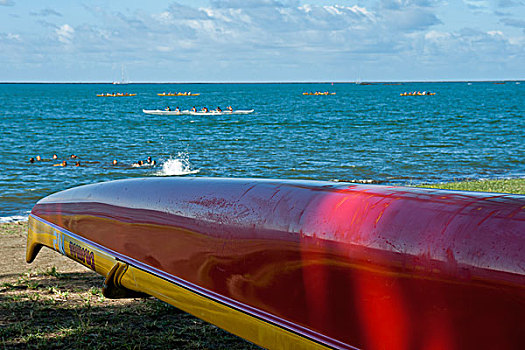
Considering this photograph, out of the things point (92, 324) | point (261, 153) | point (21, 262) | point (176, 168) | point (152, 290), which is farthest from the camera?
point (261, 153)

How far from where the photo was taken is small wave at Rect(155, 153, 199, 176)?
19016 mm

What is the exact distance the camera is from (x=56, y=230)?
4.45 metres

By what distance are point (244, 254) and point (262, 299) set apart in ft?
0.85

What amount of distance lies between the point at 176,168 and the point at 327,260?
1820cm

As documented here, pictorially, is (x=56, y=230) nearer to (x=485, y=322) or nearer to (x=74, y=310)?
(x=74, y=310)

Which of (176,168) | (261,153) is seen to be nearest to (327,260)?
(176,168)

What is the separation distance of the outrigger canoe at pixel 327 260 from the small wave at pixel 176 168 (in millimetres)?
15288

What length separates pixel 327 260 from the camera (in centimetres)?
245

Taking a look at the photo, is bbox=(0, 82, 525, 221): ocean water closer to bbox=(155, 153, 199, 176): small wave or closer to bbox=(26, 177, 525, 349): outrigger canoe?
bbox=(155, 153, 199, 176): small wave

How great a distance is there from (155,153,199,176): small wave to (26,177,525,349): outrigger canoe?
15288mm

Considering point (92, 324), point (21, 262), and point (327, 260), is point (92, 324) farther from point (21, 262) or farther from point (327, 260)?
point (21, 262)

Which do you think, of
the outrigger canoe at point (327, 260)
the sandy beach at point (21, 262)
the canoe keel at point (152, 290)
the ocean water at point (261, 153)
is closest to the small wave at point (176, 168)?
the ocean water at point (261, 153)

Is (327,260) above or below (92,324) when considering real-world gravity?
above

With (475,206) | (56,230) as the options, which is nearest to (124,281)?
(56,230)
